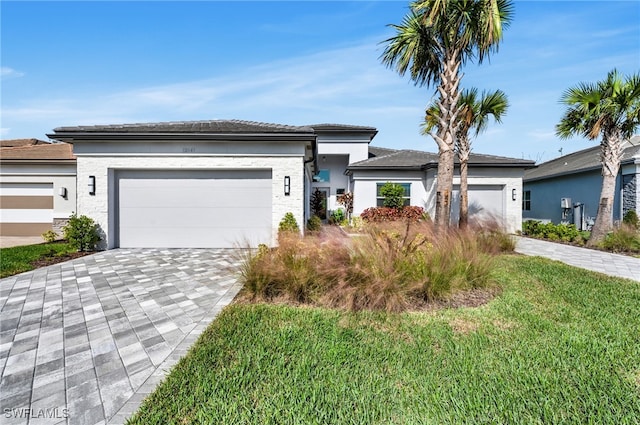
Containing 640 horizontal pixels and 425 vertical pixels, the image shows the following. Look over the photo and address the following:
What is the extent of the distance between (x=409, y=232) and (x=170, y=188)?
7550 millimetres

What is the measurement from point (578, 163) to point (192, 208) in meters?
20.9

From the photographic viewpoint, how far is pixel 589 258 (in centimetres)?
749

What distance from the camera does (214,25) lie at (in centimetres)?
784

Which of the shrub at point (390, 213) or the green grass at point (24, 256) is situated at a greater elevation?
the shrub at point (390, 213)

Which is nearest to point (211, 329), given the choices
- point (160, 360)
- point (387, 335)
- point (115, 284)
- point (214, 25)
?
point (160, 360)

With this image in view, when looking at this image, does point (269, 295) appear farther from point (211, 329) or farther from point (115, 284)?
point (115, 284)

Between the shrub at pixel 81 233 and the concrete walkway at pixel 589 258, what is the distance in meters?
13.4

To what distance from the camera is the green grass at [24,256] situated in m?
5.70

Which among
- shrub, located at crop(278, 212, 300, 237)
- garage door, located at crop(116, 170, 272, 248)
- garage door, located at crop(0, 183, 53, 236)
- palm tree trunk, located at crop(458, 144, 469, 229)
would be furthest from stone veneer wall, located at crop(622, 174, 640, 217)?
garage door, located at crop(0, 183, 53, 236)

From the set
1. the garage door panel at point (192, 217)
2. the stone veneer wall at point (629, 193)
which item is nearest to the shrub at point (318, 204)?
the garage door panel at point (192, 217)

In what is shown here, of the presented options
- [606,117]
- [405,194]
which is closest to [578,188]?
[606,117]

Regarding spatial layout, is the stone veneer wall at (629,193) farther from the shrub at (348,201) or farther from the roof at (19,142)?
the roof at (19,142)

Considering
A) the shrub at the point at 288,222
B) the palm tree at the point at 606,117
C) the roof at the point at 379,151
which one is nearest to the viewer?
the shrub at the point at 288,222

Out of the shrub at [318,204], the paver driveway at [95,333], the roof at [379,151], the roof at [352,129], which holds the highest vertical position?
the roof at [352,129]
